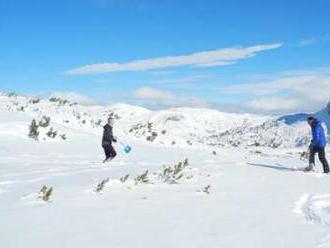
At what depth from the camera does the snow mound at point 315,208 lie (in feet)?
26.6

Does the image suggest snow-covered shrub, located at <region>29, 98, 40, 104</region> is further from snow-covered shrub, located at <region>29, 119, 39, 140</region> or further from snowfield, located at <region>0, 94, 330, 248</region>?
snowfield, located at <region>0, 94, 330, 248</region>

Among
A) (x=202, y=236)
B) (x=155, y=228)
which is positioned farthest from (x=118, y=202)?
(x=202, y=236)

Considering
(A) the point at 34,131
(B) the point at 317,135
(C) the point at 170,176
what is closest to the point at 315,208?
(C) the point at 170,176

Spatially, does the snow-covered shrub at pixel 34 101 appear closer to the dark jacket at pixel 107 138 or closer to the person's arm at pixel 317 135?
the dark jacket at pixel 107 138

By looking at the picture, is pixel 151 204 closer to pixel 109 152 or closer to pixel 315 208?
pixel 315 208

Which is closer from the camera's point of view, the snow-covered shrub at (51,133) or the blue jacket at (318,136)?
the blue jacket at (318,136)

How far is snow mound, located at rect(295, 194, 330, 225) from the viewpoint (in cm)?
810

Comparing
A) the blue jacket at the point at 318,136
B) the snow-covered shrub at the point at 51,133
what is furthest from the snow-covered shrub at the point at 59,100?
the blue jacket at the point at 318,136

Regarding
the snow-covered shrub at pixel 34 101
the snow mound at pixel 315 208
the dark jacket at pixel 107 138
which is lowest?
the snow mound at pixel 315 208

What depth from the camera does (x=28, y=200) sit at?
9383mm

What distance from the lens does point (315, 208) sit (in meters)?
9.06

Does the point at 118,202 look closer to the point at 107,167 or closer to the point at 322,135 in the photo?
the point at 107,167

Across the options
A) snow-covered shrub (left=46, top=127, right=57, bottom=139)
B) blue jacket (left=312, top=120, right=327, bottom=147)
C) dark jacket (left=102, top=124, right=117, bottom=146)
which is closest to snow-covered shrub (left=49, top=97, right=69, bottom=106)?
snow-covered shrub (left=46, top=127, right=57, bottom=139)

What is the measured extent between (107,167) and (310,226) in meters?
8.38
